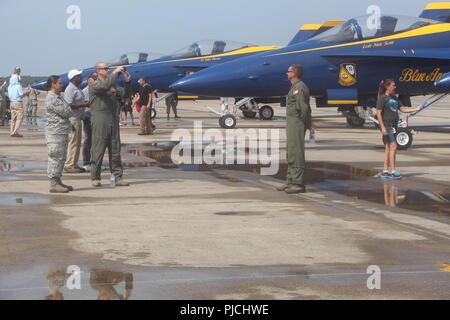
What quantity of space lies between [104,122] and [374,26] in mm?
10075

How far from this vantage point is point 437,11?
23.4 meters

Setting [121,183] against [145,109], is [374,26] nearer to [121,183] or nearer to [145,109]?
[145,109]

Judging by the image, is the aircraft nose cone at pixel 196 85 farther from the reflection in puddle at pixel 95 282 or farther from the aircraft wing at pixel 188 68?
the reflection in puddle at pixel 95 282

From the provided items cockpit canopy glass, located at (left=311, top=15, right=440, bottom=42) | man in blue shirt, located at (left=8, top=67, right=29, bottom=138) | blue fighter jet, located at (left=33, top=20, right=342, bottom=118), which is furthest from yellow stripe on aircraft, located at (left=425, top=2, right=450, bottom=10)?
man in blue shirt, located at (left=8, top=67, right=29, bottom=138)

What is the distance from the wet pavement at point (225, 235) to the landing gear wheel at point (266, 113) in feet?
55.0

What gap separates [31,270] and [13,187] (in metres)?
5.32

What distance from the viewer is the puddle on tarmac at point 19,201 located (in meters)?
9.97

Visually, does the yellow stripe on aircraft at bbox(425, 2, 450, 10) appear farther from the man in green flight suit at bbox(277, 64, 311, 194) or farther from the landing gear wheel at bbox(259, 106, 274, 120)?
the man in green flight suit at bbox(277, 64, 311, 194)

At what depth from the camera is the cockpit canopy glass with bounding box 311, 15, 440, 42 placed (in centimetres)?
1992

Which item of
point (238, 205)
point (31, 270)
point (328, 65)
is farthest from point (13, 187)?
point (328, 65)

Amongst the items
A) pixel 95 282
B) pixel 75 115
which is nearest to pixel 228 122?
pixel 75 115

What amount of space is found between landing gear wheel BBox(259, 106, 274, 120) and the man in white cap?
17.3 meters

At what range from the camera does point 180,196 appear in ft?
35.8
